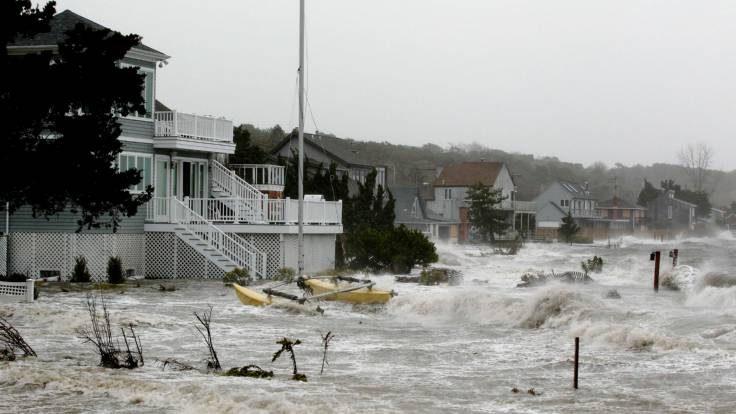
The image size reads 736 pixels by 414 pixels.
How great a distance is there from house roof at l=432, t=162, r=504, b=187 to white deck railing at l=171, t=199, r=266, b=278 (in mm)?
81446

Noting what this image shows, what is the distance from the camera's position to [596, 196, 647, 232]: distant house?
15179 centimetres

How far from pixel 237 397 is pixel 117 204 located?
9937mm

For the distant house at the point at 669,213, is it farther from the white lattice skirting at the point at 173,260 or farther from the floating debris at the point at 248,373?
the floating debris at the point at 248,373

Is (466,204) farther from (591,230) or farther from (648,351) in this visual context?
(648,351)

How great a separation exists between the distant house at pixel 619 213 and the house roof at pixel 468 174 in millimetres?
31607

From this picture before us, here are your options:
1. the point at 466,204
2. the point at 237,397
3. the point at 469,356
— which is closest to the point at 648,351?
the point at 469,356

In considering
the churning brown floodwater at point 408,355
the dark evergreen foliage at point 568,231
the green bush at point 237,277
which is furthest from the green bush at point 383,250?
the dark evergreen foliage at point 568,231

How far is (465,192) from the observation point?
119062 mm

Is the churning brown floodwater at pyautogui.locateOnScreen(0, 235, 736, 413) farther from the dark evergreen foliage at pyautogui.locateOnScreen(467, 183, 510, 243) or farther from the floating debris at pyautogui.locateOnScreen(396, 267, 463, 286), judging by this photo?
the dark evergreen foliage at pyautogui.locateOnScreen(467, 183, 510, 243)

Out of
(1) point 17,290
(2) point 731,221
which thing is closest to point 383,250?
(1) point 17,290

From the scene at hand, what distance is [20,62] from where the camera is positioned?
77.2 ft

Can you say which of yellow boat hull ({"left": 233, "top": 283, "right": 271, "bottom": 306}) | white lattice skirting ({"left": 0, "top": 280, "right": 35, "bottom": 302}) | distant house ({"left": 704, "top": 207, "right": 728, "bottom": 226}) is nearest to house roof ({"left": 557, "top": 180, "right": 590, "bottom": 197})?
distant house ({"left": 704, "top": 207, "right": 728, "bottom": 226})

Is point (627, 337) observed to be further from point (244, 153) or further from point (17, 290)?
point (244, 153)

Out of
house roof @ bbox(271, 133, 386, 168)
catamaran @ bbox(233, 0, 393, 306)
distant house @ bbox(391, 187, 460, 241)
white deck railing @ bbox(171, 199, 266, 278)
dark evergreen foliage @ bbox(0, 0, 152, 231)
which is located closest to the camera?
dark evergreen foliage @ bbox(0, 0, 152, 231)
